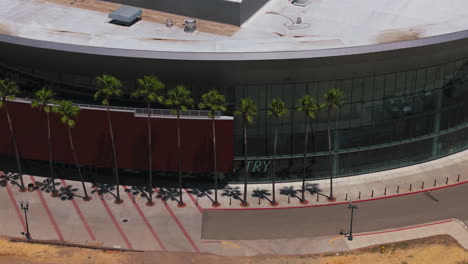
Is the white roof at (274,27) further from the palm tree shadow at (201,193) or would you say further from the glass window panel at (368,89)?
the palm tree shadow at (201,193)

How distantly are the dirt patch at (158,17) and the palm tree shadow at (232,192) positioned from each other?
16.7 meters

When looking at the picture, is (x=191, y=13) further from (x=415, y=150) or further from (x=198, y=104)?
(x=415, y=150)

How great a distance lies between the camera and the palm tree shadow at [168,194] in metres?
82.7

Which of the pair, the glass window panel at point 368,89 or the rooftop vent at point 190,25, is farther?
the glass window panel at point 368,89

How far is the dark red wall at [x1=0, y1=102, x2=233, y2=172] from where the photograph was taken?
79.4 m

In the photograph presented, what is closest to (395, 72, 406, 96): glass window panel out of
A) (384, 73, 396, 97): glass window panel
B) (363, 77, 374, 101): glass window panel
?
(384, 73, 396, 97): glass window panel

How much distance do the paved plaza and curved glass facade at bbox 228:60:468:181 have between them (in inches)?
78.7

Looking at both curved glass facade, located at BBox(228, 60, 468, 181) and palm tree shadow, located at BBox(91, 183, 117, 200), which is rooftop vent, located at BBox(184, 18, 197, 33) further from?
palm tree shadow, located at BBox(91, 183, 117, 200)

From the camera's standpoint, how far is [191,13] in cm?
8362

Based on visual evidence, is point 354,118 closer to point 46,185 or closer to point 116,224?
point 116,224

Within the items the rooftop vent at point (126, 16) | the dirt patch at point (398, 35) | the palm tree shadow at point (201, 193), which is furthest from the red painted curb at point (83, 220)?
the dirt patch at point (398, 35)

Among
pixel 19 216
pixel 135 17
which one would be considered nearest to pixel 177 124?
pixel 135 17

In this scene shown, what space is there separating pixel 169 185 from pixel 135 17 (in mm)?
18354

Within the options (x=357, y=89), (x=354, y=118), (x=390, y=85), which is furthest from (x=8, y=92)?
(x=390, y=85)
